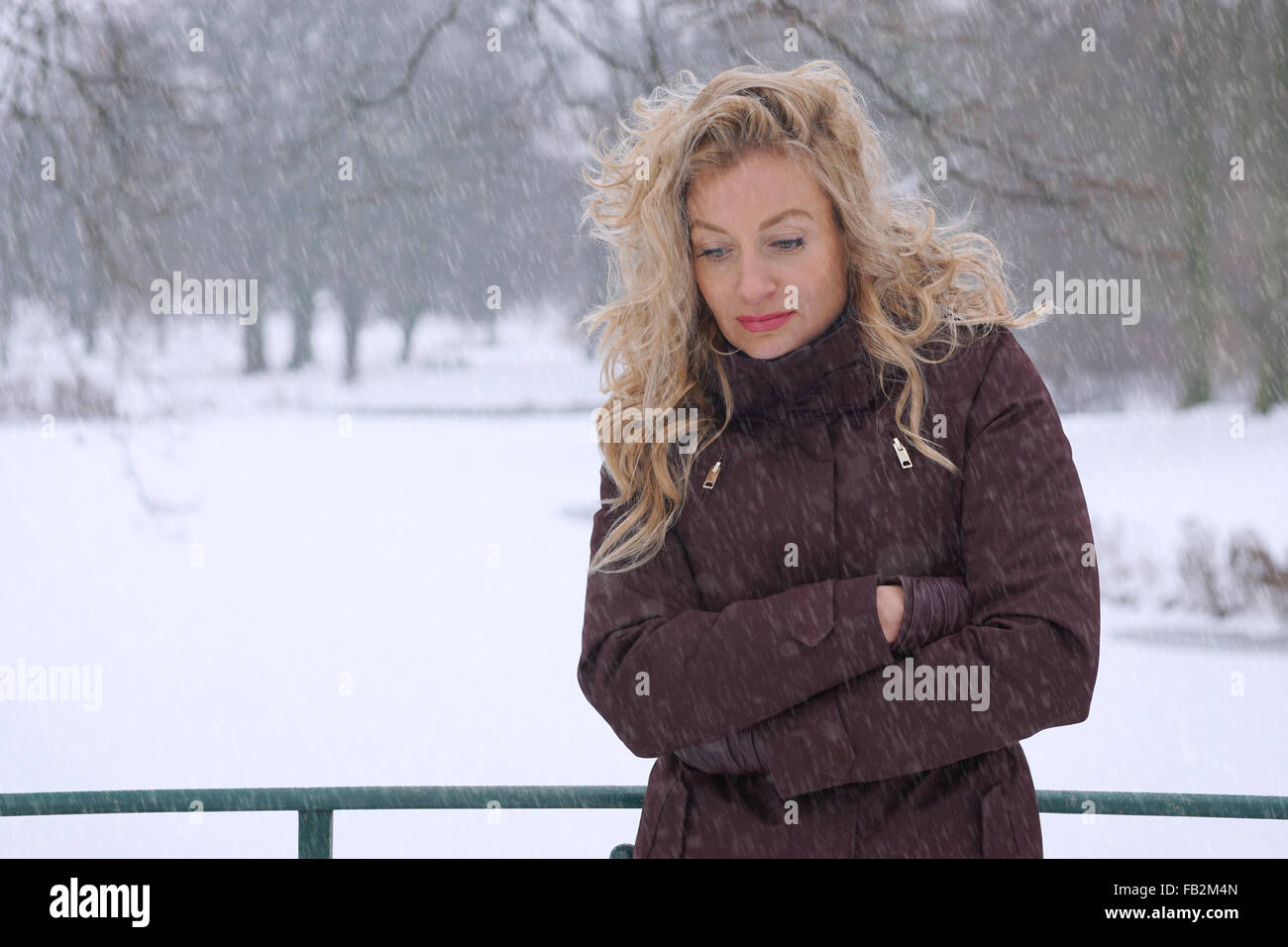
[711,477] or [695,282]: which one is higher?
[695,282]

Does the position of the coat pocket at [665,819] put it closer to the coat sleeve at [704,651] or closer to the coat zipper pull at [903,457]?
Result: the coat sleeve at [704,651]

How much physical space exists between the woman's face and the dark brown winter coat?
46 mm

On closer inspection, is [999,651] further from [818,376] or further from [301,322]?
[301,322]

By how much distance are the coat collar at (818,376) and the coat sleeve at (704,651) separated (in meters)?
0.28

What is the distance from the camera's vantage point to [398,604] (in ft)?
41.7

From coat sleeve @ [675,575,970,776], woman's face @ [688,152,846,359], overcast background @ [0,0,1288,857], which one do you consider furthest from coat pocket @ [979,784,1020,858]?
overcast background @ [0,0,1288,857]

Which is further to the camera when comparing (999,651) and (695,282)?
(695,282)

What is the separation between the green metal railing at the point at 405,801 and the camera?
2102mm

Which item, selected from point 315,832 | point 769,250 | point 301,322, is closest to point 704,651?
point 769,250

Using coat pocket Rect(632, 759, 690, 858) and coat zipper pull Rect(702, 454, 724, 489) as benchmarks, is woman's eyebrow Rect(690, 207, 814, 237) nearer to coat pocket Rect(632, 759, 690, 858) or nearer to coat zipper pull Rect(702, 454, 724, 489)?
Result: coat zipper pull Rect(702, 454, 724, 489)

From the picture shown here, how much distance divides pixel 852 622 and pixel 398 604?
1145 centimetres

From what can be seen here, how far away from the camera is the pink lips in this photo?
183cm

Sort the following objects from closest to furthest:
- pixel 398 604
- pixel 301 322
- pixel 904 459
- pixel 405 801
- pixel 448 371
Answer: pixel 904 459
pixel 405 801
pixel 301 322
pixel 448 371
pixel 398 604

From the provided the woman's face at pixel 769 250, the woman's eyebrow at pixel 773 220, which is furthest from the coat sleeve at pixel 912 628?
the woman's eyebrow at pixel 773 220
